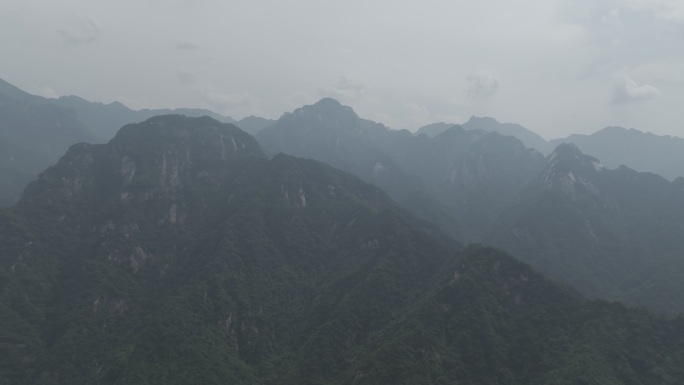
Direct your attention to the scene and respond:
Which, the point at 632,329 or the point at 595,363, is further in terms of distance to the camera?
the point at 632,329

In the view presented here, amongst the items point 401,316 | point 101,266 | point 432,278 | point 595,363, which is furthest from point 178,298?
point 595,363

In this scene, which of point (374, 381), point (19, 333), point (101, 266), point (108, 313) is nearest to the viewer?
point (374, 381)

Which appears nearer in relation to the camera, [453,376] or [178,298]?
[453,376]

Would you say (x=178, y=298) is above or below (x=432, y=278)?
below

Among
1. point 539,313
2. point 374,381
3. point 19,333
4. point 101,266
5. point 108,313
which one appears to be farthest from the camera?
point 101,266

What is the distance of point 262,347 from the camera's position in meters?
171

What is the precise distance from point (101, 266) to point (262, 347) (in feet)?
237

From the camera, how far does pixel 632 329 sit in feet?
466

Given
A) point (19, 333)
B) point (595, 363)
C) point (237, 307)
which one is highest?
point (595, 363)

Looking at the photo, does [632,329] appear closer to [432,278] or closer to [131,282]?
[432,278]

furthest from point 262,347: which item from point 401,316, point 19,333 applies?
point 19,333

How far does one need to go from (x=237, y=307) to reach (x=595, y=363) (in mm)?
111809

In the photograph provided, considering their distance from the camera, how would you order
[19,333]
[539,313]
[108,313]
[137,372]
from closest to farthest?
[137,372] → [539,313] → [19,333] → [108,313]

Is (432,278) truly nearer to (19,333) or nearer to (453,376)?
(453,376)
